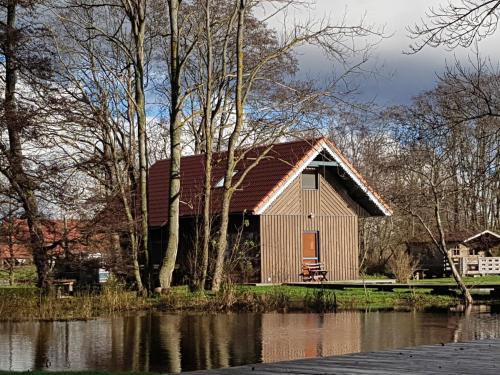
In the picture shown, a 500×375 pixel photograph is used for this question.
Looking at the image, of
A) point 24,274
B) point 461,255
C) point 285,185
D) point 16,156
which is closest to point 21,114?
point 16,156

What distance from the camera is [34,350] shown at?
17234 millimetres

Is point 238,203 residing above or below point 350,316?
above

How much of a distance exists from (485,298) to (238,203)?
1185 cm

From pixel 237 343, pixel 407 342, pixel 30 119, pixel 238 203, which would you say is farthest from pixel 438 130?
pixel 238 203

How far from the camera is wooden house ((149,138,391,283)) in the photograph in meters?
35.8

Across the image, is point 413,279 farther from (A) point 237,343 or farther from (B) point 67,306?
(A) point 237,343

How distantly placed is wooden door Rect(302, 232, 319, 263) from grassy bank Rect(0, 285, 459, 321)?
894cm

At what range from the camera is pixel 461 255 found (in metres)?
44.9

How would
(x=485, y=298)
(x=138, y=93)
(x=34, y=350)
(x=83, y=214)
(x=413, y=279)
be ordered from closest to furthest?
(x=34, y=350) → (x=83, y=214) → (x=485, y=298) → (x=138, y=93) → (x=413, y=279)

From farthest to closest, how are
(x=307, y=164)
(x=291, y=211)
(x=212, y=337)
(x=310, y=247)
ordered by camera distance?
(x=310, y=247), (x=291, y=211), (x=307, y=164), (x=212, y=337)

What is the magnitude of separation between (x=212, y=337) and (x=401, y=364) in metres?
8.07

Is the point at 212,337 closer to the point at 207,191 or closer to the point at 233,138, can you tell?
the point at 207,191

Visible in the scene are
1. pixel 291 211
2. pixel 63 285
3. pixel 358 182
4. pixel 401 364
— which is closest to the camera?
pixel 401 364

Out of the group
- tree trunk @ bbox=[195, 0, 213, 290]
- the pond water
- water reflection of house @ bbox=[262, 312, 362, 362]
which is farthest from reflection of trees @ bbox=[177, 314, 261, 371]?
tree trunk @ bbox=[195, 0, 213, 290]
